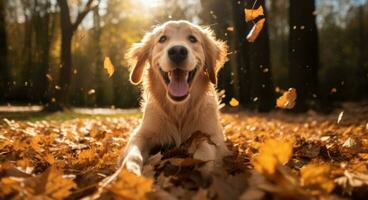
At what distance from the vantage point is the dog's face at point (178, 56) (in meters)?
3.77

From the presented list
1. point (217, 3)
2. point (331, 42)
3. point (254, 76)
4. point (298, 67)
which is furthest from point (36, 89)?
point (331, 42)

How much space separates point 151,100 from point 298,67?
8737 millimetres

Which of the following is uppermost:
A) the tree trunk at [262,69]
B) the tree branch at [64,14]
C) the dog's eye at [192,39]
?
the tree branch at [64,14]

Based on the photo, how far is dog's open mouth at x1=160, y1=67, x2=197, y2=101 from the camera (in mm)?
3787

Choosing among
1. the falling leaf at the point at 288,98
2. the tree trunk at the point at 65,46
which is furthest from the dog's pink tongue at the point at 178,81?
the tree trunk at the point at 65,46

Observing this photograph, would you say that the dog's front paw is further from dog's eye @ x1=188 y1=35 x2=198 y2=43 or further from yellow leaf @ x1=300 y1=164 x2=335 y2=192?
dog's eye @ x1=188 y1=35 x2=198 y2=43

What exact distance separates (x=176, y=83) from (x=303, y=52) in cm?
923

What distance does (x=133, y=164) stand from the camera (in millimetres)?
2725

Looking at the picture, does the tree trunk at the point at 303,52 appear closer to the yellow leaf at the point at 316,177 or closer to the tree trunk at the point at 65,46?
the tree trunk at the point at 65,46

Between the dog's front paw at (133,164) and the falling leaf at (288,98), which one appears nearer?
the dog's front paw at (133,164)

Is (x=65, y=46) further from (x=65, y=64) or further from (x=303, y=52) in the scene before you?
(x=303, y=52)

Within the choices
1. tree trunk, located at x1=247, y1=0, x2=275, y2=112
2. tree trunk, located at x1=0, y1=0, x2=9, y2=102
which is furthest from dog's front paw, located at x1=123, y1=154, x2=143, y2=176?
tree trunk, located at x1=0, y1=0, x2=9, y2=102

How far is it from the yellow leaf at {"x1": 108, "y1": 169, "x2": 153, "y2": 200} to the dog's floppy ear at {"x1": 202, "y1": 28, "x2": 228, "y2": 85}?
2.58 metres

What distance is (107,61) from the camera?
4.60 metres
